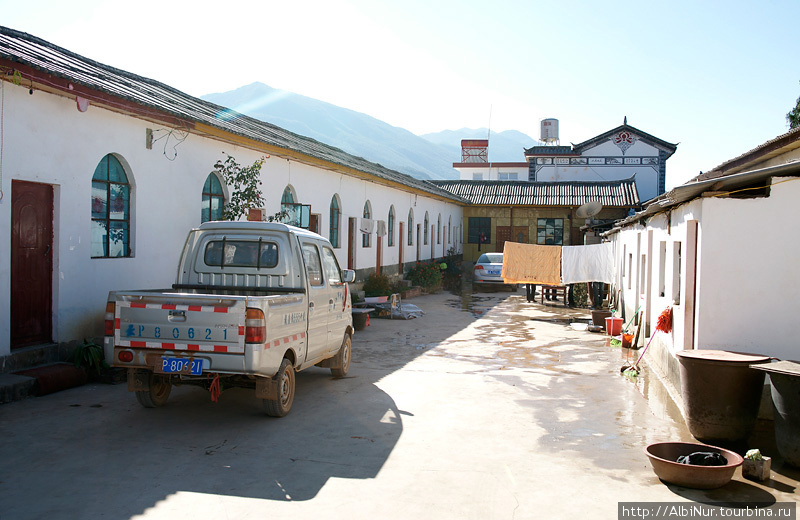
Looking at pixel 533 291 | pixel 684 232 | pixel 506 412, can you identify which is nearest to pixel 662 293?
pixel 684 232

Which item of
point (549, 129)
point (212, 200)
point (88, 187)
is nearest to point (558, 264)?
point (212, 200)

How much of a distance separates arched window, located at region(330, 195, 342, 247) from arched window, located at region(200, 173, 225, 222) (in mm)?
5966

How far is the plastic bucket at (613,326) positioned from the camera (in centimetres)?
1373

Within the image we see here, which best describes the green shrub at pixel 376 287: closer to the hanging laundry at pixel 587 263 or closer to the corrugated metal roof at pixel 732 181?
the hanging laundry at pixel 587 263

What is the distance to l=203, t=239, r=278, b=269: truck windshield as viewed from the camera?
7504 mm

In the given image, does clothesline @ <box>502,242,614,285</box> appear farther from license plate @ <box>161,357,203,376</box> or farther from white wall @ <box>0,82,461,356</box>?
license plate @ <box>161,357,203,376</box>

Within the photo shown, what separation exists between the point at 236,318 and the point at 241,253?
1745 millimetres

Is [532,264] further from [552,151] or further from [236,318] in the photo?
[552,151]

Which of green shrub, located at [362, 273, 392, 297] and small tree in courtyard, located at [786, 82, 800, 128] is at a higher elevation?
small tree in courtyard, located at [786, 82, 800, 128]

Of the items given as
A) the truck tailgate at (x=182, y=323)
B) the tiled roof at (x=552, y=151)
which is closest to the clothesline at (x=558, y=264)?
the truck tailgate at (x=182, y=323)

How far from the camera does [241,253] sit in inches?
299

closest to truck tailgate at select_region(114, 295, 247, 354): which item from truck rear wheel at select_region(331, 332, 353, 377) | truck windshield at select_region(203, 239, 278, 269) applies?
truck windshield at select_region(203, 239, 278, 269)

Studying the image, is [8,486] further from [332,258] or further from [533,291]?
[533,291]

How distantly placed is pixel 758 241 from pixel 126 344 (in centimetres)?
647
